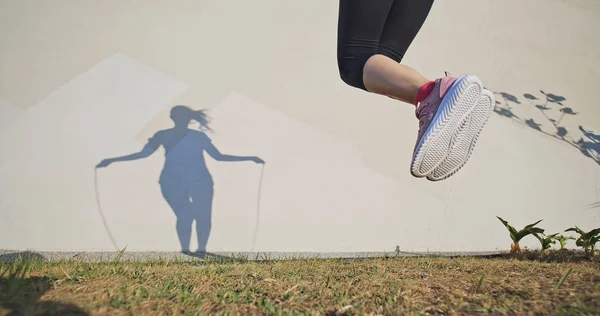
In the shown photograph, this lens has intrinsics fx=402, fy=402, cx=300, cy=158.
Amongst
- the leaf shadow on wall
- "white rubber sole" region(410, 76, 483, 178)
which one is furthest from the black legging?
the leaf shadow on wall

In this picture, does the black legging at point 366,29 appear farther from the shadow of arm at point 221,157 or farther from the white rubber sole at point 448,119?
the shadow of arm at point 221,157

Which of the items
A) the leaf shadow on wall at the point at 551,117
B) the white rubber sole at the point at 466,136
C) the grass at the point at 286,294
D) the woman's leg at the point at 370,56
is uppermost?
the leaf shadow on wall at the point at 551,117

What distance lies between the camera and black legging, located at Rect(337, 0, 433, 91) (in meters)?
1.48

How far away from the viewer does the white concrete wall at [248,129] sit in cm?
398

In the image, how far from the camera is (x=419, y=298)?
1.19 meters

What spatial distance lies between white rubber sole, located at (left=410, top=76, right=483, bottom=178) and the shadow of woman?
300 cm

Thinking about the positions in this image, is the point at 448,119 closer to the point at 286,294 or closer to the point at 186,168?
the point at 286,294

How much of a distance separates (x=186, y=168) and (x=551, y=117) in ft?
15.1

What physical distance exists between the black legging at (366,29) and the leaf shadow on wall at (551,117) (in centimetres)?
409

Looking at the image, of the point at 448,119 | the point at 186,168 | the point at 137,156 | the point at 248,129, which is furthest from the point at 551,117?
the point at 137,156

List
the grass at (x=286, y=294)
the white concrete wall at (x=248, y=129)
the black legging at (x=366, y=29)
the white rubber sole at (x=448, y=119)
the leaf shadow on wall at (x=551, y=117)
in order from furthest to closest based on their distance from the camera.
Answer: the leaf shadow on wall at (x=551, y=117), the white concrete wall at (x=248, y=129), the black legging at (x=366, y=29), the white rubber sole at (x=448, y=119), the grass at (x=286, y=294)

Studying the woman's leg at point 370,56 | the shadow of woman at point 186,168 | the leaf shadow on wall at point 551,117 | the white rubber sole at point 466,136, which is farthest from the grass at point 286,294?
the leaf shadow on wall at point 551,117

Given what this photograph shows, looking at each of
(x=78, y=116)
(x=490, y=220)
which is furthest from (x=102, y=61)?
(x=490, y=220)

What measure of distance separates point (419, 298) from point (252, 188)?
3.21 m
